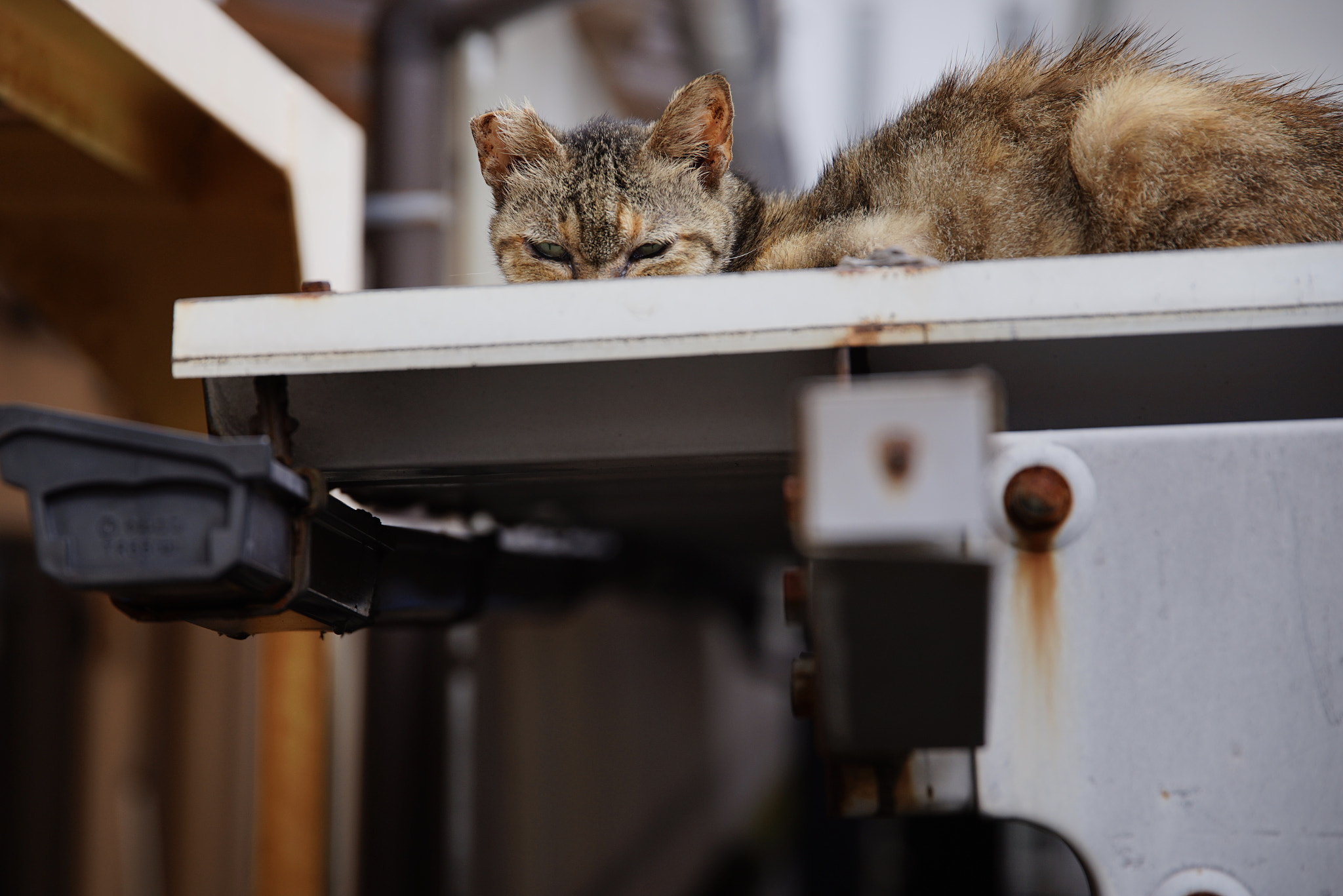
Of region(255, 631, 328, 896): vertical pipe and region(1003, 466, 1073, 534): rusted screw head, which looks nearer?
region(1003, 466, 1073, 534): rusted screw head

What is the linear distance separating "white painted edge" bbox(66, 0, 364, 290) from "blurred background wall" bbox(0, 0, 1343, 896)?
6cm

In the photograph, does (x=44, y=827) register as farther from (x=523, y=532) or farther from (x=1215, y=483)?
(x=1215, y=483)

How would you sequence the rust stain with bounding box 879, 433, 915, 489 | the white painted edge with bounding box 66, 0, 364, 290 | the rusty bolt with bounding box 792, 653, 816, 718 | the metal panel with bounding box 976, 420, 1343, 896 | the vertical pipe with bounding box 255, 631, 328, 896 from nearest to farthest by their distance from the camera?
the rust stain with bounding box 879, 433, 915, 489
the metal panel with bounding box 976, 420, 1343, 896
the rusty bolt with bounding box 792, 653, 816, 718
the white painted edge with bounding box 66, 0, 364, 290
the vertical pipe with bounding box 255, 631, 328, 896

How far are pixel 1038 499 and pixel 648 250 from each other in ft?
2.65

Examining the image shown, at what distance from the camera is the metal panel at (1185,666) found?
2.31 feet

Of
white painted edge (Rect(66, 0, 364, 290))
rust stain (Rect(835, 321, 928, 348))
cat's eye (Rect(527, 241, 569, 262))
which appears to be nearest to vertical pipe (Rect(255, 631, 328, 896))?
white painted edge (Rect(66, 0, 364, 290))

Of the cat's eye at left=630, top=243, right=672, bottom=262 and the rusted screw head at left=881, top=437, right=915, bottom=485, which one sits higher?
the cat's eye at left=630, top=243, right=672, bottom=262

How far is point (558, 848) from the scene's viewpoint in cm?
290

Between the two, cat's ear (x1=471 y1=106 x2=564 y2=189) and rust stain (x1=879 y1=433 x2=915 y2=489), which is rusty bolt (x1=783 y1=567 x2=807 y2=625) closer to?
rust stain (x1=879 y1=433 x2=915 y2=489)

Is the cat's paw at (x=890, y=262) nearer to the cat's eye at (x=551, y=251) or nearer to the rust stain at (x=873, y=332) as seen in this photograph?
the rust stain at (x=873, y=332)

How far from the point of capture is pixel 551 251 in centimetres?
144

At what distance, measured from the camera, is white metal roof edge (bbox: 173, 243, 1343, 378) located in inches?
29.9

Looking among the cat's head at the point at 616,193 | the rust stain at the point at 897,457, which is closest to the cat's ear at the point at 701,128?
the cat's head at the point at 616,193

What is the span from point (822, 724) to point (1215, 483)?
0.34 meters
